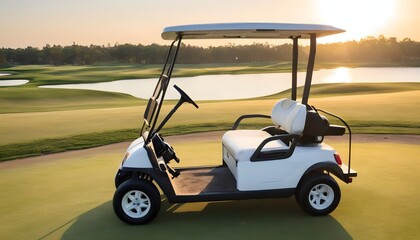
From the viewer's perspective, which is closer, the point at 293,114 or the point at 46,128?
the point at 293,114

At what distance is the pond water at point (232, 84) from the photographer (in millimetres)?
41938

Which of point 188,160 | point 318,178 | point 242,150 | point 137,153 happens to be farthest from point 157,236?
point 188,160

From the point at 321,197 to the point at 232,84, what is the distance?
156 feet

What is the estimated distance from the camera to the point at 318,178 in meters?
5.68

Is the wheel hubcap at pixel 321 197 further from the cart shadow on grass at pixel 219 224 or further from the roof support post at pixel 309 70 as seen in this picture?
the roof support post at pixel 309 70

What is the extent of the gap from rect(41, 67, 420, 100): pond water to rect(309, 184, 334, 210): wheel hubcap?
31837 mm

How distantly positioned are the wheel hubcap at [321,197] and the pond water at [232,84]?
31.8 m

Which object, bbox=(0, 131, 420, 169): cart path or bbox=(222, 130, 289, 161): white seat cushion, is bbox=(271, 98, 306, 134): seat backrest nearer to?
bbox=(222, 130, 289, 161): white seat cushion

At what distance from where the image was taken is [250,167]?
5.60 meters

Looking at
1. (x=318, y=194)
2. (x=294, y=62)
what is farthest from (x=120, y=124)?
(x=318, y=194)

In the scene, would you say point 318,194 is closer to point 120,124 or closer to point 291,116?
point 291,116

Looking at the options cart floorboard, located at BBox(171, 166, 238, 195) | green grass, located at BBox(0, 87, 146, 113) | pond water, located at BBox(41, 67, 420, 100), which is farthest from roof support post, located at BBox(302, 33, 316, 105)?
pond water, located at BBox(41, 67, 420, 100)

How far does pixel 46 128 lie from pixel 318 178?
10508mm

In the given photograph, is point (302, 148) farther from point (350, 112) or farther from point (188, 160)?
point (350, 112)
